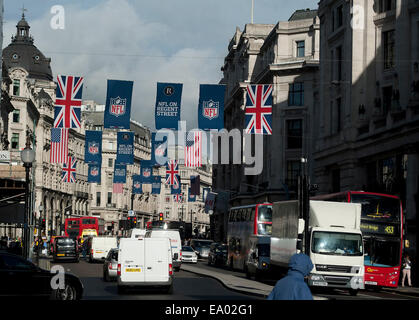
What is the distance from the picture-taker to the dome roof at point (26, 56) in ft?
369

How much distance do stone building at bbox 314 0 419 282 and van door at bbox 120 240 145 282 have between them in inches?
763

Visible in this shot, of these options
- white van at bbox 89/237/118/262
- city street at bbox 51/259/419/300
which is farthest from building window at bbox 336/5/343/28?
city street at bbox 51/259/419/300

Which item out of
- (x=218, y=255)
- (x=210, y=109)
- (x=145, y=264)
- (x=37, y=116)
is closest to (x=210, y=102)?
(x=210, y=109)

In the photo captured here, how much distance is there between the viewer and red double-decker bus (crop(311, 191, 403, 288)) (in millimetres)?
33469

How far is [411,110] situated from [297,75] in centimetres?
3548

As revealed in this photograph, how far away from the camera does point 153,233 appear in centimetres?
4909

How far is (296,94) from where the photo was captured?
253ft

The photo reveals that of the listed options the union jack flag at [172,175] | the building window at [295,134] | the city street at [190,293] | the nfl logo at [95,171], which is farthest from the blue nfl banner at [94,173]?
the city street at [190,293]

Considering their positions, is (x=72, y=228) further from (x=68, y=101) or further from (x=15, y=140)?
(x=68, y=101)

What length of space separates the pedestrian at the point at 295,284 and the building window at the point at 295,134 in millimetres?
68414

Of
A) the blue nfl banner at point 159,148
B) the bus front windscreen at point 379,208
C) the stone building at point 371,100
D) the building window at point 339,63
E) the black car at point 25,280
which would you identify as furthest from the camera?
the building window at point 339,63

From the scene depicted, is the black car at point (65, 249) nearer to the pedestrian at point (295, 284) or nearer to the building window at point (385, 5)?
the building window at point (385, 5)
